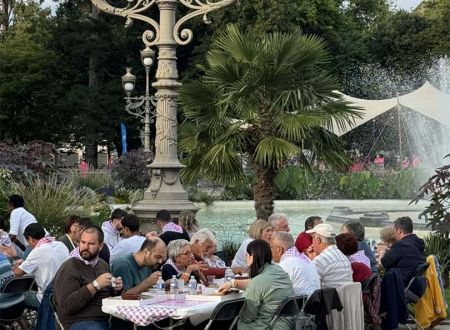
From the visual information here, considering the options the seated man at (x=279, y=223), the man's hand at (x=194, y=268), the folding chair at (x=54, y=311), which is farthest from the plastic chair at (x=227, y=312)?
the seated man at (x=279, y=223)

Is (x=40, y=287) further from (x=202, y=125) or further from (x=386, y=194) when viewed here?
(x=386, y=194)

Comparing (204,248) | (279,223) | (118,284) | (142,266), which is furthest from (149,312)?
(279,223)

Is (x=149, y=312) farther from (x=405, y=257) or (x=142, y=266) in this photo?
(x=405, y=257)

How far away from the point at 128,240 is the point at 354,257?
2.44 meters

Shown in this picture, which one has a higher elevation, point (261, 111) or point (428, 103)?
point (428, 103)

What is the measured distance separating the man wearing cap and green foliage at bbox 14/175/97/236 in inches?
299

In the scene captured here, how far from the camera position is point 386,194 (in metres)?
26.8

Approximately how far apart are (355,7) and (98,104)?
853 inches

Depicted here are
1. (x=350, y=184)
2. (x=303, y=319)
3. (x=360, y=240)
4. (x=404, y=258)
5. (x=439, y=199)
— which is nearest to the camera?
(x=303, y=319)

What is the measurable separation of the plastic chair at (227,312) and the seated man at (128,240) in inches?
93.1

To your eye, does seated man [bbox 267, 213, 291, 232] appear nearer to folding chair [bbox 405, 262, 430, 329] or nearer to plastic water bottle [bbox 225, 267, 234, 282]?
plastic water bottle [bbox 225, 267, 234, 282]

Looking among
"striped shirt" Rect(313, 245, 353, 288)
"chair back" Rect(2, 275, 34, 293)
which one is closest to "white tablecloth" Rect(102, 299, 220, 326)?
"chair back" Rect(2, 275, 34, 293)

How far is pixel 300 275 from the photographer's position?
332 inches

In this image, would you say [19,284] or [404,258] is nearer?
[19,284]
